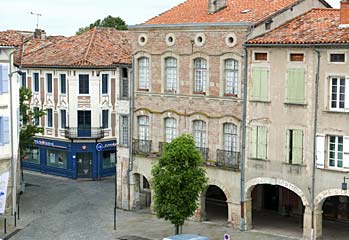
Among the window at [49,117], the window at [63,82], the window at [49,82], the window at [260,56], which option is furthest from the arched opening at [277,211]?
the window at [49,82]

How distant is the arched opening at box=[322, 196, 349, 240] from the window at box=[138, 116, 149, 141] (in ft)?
36.9

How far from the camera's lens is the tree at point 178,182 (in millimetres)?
35531

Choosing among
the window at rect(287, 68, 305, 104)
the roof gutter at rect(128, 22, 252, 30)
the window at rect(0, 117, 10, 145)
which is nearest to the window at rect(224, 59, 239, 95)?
the roof gutter at rect(128, 22, 252, 30)

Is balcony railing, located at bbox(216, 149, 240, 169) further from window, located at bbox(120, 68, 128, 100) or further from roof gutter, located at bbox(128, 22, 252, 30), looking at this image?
window, located at bbox(120, 68, 128, 100)

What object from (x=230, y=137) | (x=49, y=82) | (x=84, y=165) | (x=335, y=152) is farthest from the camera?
(x=49, y=82)

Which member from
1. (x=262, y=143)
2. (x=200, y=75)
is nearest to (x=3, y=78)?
(x=200, y=75)

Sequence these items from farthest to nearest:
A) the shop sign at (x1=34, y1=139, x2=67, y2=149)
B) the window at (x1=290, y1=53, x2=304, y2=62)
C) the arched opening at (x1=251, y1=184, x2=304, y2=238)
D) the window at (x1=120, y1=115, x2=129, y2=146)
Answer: the shop sign at (x1=34, y1=139, x2=67, y2=149) → the window at (x1=120, y1=115, x2=129, y2=146) → the arched opening at (x1=251, y1=184, x2=304, y2=238) → the window at (x1=290, y1=53, x2=304, y2=62)

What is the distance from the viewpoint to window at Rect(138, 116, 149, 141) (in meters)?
43.8

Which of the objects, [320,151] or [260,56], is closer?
[320,151]

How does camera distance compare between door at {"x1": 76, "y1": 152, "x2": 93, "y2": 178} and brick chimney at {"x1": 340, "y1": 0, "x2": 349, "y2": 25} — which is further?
door at {"x1": 76, "y1": 152, "x2": 93, "y2": 178}

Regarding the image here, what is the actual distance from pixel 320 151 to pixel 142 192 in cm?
1410

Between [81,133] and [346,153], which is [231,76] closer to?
[346,153]

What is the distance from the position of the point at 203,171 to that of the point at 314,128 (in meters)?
5.92

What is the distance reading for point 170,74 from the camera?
42312mm
